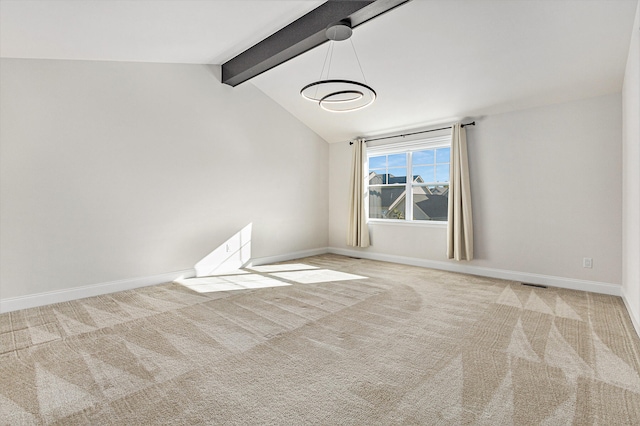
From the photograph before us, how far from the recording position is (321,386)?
6.34 feet

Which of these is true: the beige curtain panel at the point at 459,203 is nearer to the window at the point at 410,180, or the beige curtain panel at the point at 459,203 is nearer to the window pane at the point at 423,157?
the window at the point at 410,180

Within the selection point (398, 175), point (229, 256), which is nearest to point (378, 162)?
point (398, 175)

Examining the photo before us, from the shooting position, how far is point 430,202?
18.3 feet

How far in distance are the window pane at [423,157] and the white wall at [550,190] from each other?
766 mm

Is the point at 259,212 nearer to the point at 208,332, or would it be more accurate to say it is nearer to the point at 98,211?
the point at 98,211

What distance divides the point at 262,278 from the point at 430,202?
3203 mm

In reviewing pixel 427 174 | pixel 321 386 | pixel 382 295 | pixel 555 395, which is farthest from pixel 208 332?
pixel 427 174

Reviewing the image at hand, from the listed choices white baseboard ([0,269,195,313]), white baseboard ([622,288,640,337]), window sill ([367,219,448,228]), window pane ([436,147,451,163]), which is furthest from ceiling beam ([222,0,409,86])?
white baseboard ([622,288,640,337])

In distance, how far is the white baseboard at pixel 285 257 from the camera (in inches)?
220

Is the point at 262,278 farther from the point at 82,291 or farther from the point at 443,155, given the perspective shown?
the point at 443,155

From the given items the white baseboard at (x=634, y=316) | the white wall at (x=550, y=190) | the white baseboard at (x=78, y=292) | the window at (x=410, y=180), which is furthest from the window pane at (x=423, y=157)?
the white baseboard at (x=78, y=292)

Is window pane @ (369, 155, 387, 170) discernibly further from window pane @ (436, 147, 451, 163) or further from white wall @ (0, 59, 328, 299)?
white wall @ (0, 59, 328, 299)

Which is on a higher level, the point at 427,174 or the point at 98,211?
the point at 427,174

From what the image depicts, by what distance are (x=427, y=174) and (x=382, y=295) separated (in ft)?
9.02
